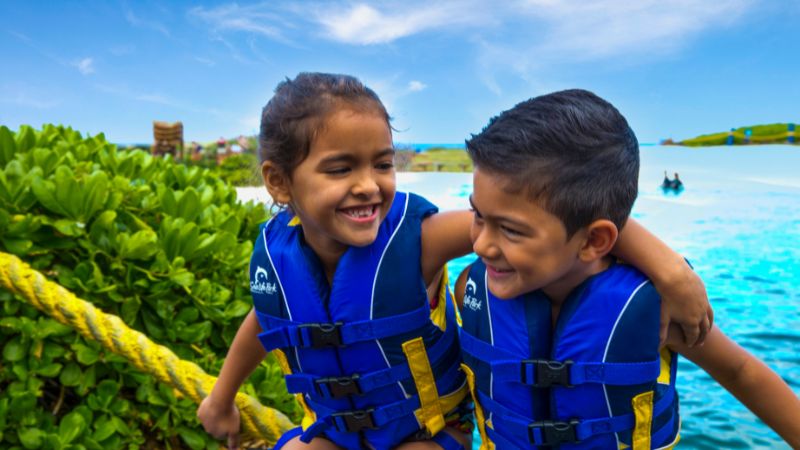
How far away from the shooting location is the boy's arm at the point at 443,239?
7.61 feet

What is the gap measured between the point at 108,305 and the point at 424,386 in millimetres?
2014

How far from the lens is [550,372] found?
7.02 feet

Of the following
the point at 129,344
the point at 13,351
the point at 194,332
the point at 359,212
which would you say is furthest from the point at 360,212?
the point at 13,351

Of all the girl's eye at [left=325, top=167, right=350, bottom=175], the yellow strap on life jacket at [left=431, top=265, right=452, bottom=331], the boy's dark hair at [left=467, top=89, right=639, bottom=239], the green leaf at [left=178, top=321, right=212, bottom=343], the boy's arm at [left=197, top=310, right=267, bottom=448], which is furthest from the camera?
the green leaf at [left=178, top=321, right=212, bottom=343]

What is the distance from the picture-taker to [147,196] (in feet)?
13.3

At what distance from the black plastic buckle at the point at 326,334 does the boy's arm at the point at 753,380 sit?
1077 mm

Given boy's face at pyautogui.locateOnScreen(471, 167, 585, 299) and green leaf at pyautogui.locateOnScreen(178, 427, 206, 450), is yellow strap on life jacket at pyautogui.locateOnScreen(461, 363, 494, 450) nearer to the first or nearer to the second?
boy's face at pyautogui.locateOnScreen(471, 167, 585, 299)

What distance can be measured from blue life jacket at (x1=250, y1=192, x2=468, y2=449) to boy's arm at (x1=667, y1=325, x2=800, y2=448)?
0.79 metres

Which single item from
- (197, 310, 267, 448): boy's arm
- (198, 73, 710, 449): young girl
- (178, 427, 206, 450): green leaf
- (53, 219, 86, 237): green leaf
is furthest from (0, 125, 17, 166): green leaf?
(198, 73, 710, 449): young girl

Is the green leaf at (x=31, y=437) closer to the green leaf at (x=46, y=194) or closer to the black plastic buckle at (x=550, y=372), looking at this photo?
the green leaf at (x=46, y=194)

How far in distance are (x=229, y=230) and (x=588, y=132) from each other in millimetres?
2786

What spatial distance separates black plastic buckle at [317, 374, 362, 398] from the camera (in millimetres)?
2504

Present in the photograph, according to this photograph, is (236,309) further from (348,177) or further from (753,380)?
(753,380)

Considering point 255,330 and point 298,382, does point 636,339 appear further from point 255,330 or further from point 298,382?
point 255,330
